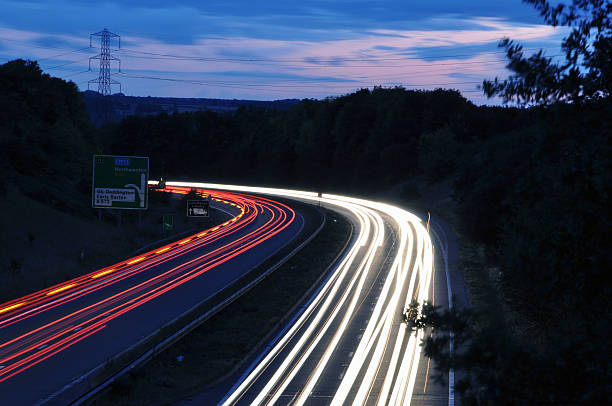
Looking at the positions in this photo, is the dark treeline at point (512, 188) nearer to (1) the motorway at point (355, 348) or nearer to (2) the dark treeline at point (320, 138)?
(2) the dark treeline at point (320, 138)

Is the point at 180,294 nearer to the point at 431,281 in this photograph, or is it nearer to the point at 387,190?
the point at 431,281

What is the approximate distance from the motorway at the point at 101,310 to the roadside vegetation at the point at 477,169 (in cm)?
577

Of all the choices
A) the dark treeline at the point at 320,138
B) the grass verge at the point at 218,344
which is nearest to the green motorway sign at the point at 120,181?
the grass verge at the point at 218,344

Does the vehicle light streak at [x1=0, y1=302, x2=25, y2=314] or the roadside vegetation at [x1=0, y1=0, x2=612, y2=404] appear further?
the vehicle light streak at [x1=0, y1=302, x2=25, y2=314]

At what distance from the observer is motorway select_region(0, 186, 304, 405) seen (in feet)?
62.7

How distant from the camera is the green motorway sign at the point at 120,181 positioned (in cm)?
4816

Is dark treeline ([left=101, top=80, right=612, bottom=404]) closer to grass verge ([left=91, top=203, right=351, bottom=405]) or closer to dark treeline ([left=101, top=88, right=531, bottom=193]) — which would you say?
dark treeline ([left=101, top=88, right=531, bottom=193])

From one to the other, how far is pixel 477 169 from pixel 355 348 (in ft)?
88.8

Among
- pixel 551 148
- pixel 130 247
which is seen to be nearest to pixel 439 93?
pixel 130 247

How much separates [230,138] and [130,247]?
118696 millimetres

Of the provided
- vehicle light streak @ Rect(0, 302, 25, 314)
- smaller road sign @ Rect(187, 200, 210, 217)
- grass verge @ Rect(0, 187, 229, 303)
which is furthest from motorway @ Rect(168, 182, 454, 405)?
smaller road sign @ Rect(187, 200, 210, 217)

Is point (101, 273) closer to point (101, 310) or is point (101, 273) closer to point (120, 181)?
point (120, 181)

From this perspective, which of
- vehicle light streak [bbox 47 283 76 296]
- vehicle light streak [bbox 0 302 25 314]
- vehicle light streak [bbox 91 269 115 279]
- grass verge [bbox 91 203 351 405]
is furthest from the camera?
vehicle light streak [bbox 91 269 115 279]

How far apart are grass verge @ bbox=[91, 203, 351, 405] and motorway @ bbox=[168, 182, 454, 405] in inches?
31.2
